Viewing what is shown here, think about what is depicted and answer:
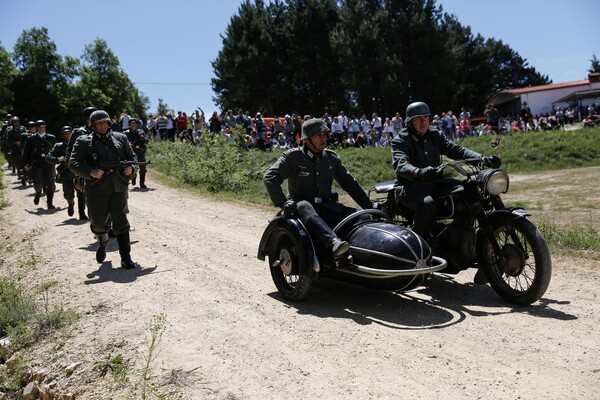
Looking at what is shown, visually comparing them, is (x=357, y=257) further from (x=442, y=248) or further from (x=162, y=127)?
(x=162, y=127)

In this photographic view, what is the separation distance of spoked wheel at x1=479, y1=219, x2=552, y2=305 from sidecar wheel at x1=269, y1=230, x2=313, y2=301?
6.23ft

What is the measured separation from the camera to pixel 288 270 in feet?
23.5

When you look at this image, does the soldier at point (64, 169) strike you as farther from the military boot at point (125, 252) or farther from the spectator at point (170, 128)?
the spectator at point (170, 128)

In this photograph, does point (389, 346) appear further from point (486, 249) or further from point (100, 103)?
point (100, 103)

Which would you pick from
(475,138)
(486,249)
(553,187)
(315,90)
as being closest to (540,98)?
(315,90)

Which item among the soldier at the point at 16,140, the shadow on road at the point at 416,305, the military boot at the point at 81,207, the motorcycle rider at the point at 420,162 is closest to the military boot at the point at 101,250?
the shadow on road at the point at 416,305

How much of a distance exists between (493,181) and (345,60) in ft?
168

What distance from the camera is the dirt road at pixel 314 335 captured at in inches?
195

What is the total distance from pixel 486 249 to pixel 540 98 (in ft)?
179

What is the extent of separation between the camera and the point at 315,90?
61.4m

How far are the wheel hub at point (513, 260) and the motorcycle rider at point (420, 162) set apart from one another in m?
0.87

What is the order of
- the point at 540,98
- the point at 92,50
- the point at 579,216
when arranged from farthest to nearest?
the point at 92,50
the point at 540,98
the point at 579,216

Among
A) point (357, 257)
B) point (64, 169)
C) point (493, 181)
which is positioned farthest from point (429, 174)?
point (64, 169)

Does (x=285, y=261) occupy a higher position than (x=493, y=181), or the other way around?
(x=493, y=181)
